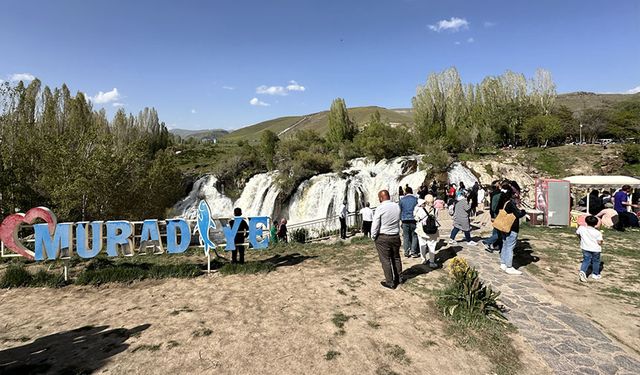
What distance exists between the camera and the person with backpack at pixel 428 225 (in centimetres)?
808

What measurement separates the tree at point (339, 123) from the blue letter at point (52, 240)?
139ft

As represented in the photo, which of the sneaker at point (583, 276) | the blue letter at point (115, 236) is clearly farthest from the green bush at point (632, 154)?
the blue letter at point (115, 236)

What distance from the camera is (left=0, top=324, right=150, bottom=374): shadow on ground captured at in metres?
4.57

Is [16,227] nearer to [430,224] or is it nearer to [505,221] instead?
[430,224]

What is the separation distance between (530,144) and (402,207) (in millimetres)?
45560

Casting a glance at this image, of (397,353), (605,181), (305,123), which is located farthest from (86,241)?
(305,123)

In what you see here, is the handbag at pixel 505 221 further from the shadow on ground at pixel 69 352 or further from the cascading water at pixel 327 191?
the cascading water at pixel 327 191

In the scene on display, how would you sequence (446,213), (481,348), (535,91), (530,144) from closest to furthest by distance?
(481,348) < (446,213) < (530,144) < (535,91)

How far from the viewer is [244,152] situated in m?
40.2

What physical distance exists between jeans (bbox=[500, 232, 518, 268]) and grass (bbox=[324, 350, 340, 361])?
5369 millimetres

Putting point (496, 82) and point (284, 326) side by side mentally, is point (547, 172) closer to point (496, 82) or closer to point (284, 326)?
point (496, 82)

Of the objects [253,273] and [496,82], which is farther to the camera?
[496,82]

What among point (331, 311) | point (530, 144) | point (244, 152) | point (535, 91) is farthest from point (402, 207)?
point (535, 91)

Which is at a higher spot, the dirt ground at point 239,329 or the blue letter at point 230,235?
the blue letter at point 230,235
